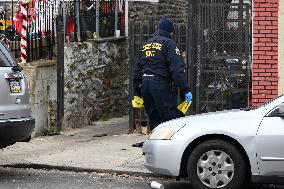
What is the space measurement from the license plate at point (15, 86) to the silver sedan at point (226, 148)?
202 centimetres

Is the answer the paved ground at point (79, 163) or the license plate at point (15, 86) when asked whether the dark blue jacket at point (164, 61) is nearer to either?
the paved ground at point (79, 163)

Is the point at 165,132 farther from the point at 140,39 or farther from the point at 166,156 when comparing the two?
the point at 140,39

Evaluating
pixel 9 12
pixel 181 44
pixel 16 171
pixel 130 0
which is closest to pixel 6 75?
pixel 16 171

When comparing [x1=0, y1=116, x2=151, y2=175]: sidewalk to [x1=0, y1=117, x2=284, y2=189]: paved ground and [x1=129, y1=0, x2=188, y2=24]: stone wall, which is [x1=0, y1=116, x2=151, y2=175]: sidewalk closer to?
[x1=0, y1=117, x2=284, y2=189]: paved ground

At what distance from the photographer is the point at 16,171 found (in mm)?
10188

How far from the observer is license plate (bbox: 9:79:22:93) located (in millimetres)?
9438

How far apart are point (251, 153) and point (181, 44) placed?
17.1 feet

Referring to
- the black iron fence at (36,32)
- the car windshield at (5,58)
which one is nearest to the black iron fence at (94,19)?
A: the black iron fence at (36,32)

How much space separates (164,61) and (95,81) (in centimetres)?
590

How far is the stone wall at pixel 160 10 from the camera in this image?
1835 centimetres

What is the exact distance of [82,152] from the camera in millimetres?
11492

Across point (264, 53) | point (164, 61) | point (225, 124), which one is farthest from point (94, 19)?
point (225, 124)

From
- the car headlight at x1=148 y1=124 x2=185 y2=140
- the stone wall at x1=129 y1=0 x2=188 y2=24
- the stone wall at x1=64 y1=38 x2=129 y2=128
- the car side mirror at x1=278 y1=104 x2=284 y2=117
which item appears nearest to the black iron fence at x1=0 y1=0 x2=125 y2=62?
the stone wall at x1=64 y1=38 x2=129 y2=128

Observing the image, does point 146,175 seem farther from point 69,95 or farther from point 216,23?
point 69,95
